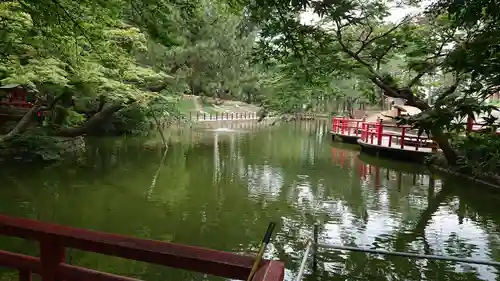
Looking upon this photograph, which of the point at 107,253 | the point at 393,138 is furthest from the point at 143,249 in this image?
the point at 393,138

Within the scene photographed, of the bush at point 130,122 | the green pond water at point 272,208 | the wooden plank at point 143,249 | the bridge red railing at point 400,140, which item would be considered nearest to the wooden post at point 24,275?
the wooden plank at point 143,249

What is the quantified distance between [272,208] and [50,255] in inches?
280

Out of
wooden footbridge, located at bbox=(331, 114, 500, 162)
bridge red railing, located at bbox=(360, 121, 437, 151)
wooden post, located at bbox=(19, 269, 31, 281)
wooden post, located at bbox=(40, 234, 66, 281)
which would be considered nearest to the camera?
wooden post, located at bbox=(40, 234, 66, 281)

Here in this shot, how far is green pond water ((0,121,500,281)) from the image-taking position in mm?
6039

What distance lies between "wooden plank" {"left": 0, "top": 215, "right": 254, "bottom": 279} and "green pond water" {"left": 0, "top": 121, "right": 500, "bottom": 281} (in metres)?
3.48

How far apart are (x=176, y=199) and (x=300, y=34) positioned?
692cm

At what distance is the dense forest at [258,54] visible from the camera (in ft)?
8.79

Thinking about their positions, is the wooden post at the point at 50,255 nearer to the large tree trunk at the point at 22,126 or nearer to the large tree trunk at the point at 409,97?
the large tree trunk at the point at 409,97

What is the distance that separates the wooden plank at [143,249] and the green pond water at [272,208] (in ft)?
11.4

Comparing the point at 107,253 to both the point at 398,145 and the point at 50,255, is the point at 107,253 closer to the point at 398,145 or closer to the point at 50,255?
the point at 50,255

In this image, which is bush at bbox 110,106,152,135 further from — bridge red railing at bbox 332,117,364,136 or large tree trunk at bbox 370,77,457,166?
large tree trunk at bbox 370,77,457,166

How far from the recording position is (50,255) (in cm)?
222

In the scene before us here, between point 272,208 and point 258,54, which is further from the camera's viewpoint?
point 272,208

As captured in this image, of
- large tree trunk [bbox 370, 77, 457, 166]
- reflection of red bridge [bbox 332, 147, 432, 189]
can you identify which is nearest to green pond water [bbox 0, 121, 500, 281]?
reflection of red bridge [bbox 332, 147, 432, 189]
